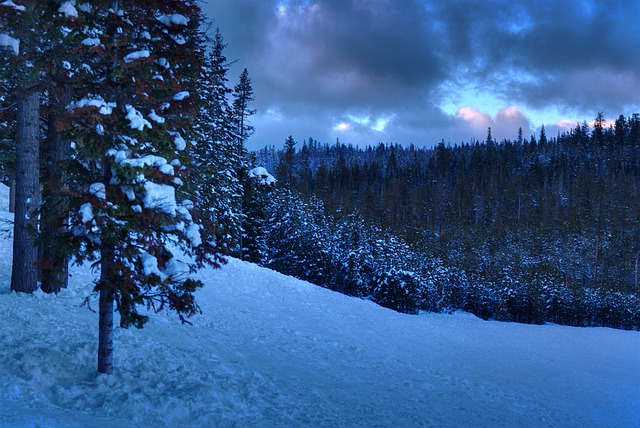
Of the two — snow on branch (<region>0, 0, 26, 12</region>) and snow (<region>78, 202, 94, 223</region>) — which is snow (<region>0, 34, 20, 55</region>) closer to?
snow on branch (<region>0, 0, 26, 12</region>)

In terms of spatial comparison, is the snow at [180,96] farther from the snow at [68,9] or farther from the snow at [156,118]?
the snow at [68,9]

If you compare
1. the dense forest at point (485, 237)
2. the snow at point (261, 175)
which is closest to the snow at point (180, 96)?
the snow at point (261, 175)

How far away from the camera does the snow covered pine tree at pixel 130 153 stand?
602 centimetres

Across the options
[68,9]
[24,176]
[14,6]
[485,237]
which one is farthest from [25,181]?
[485,237]

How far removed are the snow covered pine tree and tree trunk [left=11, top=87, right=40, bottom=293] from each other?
357 centimetres

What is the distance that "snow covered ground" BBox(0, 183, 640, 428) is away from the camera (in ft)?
20.6

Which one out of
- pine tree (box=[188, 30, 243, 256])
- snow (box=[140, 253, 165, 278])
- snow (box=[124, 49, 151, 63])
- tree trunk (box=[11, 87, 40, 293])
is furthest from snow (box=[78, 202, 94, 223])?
pine tree (box=[188, 30, 243, 256])

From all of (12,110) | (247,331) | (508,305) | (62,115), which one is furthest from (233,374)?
(508,305)

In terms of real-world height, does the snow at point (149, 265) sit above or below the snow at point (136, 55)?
below

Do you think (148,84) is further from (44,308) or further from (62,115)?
(44,308)

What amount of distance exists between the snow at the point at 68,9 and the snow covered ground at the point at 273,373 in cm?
527

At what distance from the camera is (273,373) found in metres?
9.69

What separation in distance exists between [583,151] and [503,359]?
151 meters

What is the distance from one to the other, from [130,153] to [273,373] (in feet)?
19.7
